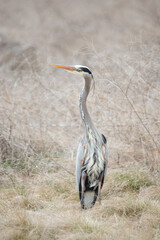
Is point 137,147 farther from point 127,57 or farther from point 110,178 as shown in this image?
point 127,57

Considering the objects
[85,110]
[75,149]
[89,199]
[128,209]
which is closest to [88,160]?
[89,199]

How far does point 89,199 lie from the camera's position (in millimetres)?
3783

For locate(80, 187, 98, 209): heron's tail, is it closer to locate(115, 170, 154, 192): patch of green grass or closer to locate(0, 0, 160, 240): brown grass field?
locate(0, 0, 160, 240): brown grass field

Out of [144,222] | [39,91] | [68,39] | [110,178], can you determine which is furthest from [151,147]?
[68,39]

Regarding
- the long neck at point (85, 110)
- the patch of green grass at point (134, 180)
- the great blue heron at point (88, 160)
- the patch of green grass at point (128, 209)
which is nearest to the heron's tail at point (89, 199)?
the great blue heron at point (88, 160)

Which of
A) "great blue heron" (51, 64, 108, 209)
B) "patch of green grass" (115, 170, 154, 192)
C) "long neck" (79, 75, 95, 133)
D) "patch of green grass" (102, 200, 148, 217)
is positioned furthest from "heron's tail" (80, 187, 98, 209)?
"long neck" (79, 75, 95, 133)

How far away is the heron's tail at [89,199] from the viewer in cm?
372

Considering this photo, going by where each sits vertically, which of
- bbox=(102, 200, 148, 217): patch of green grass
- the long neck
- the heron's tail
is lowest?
the heron's tail

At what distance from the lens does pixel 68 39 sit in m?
12.7

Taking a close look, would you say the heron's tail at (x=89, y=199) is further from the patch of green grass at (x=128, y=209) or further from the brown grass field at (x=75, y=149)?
the patch of green grass at (x=128, y=209)

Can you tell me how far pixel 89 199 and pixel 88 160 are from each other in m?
0.43

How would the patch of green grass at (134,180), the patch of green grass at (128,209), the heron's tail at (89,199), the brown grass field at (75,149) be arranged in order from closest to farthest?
1. the brown grass field at (75,149)
2. the patch of green grass at (128,209)
3. the heron's tail at (89,199)
4. the patch of green grass at (134,180)

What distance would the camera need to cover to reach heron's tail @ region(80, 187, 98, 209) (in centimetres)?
372

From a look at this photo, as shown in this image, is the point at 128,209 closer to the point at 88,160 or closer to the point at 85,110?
the point at 88,160
